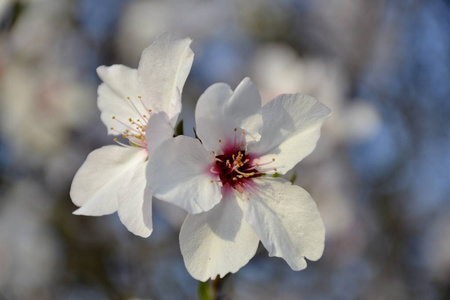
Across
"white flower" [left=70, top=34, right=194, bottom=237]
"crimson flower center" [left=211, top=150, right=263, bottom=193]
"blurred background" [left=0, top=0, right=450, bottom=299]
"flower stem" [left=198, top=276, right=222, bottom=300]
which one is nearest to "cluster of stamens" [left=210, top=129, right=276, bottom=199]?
"crimson flower center" [left=211, top=150, right=263, bottom=193]

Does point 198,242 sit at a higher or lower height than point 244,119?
lower

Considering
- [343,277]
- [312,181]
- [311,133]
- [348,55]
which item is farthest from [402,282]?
[311,133]

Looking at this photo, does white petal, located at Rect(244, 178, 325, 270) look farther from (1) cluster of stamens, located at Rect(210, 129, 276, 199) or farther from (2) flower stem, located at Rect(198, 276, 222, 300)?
(2) flower stem, located at Rect(198, 276, 222, 300)

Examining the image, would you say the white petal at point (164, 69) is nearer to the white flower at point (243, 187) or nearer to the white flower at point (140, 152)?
the white flower at point (140, 152)

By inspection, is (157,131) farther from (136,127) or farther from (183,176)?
(136,127)

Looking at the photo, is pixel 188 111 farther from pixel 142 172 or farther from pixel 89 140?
pixel 142 172
